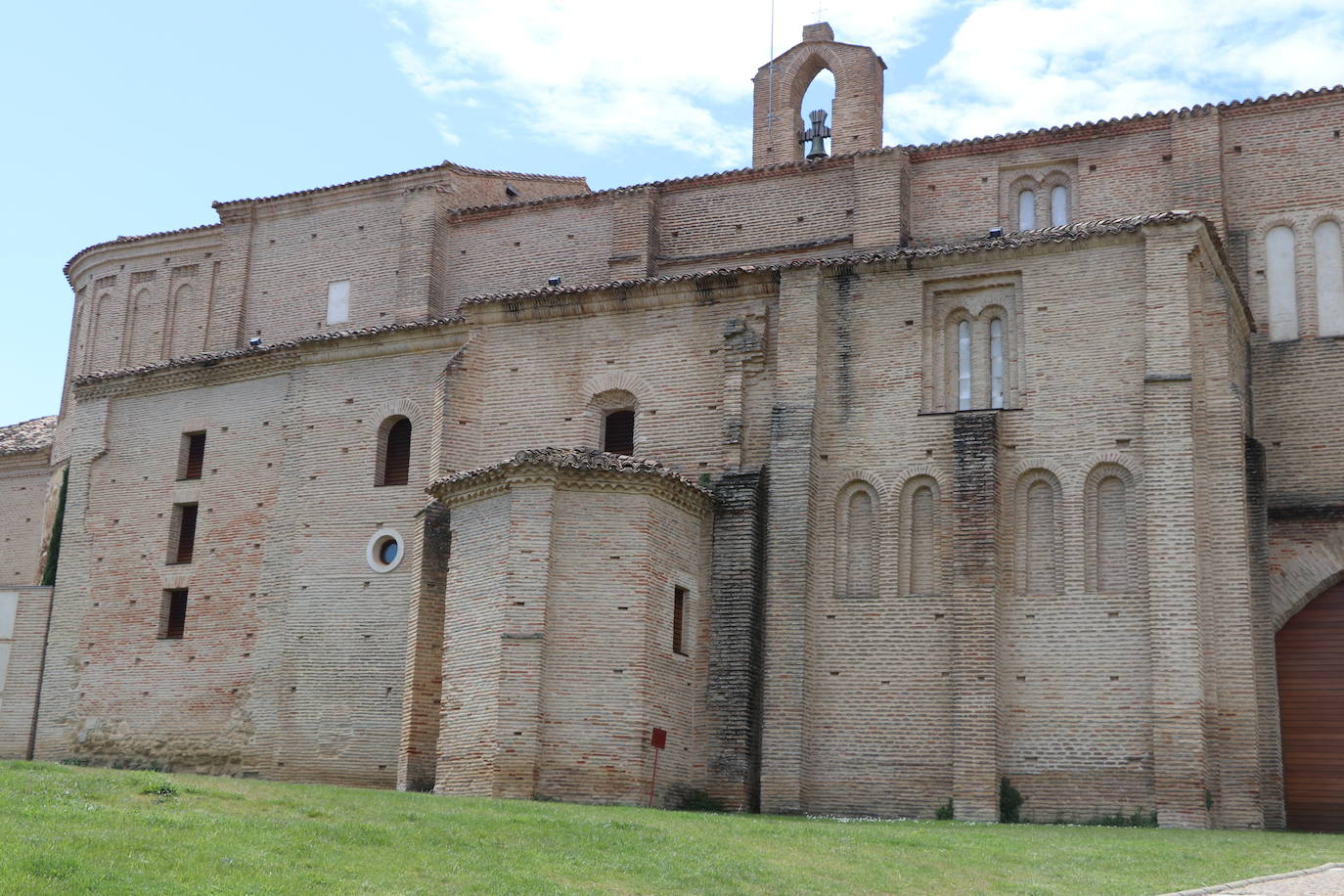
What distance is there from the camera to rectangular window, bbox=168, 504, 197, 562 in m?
29.6

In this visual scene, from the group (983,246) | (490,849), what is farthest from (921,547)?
(490,849)

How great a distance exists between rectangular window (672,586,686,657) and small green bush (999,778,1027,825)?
4696 millimetres

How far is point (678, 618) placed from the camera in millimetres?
23125

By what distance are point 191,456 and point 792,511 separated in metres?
12.7

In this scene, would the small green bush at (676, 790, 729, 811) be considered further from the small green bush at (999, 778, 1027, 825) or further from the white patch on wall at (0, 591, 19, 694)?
the white patch on wall at (0, 591, 19, 694)

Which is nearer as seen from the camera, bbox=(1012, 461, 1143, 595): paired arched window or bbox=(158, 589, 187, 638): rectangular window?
bbox=(1012, 461, 1143, 595): paired arched window

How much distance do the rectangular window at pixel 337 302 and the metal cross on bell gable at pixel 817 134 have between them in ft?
31.3

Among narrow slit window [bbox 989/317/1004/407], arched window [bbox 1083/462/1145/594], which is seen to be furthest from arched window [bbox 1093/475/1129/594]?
narrow slit window [bbox 989/317/1004/407]

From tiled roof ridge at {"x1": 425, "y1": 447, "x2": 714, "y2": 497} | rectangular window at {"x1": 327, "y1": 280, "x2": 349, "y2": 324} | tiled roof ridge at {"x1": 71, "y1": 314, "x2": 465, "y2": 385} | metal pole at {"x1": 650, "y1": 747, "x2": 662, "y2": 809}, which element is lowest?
metal pole at {"x1": 650, "y1": 747, "x2": 662, "y2": 809}

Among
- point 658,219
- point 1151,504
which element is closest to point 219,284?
point 658,219

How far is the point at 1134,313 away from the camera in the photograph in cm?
2284

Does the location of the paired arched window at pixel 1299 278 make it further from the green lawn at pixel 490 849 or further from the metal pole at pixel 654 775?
the metal pole at pixel 654 775

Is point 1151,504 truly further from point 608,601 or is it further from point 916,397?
point 608,601

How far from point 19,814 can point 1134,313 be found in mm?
15924
